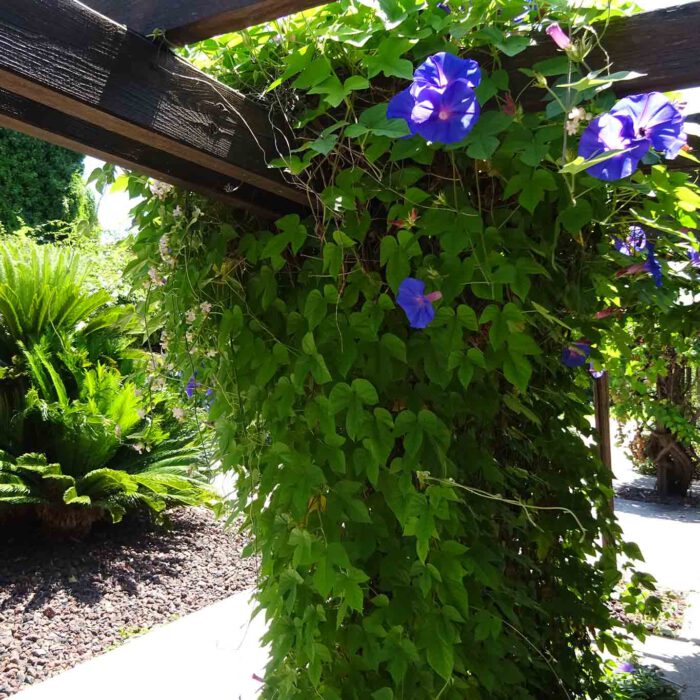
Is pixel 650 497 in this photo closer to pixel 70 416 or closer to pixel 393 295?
pixel 70 416

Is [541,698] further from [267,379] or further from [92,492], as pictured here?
[92,492]

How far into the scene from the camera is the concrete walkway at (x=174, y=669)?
7.52 feet

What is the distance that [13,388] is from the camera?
3.90 m

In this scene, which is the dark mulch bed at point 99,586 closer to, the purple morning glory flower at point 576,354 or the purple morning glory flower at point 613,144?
the purple morning glory flower at point 576,354

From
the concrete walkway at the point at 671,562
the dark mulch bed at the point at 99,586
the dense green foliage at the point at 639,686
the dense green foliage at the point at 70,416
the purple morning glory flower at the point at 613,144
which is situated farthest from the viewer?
the dense green foliage at the point at 70,416

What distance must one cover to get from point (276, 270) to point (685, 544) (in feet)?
15.4

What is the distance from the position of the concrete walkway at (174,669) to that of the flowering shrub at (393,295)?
1.12 metres

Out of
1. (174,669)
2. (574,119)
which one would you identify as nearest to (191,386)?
(574,119)

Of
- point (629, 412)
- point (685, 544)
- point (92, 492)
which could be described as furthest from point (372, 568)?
point (629, 412)

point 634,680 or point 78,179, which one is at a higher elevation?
point 78,179

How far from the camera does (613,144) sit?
0.83m

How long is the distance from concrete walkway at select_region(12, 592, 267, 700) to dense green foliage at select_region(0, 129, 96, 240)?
763cm

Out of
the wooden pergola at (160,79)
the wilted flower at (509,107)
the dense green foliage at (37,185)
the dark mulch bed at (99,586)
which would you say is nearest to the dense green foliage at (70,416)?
the dark mulch bed at (99,586)

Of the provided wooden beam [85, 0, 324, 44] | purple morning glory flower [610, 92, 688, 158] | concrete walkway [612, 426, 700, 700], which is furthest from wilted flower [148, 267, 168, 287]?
concrete walkway [612, 426, 700, 700]
